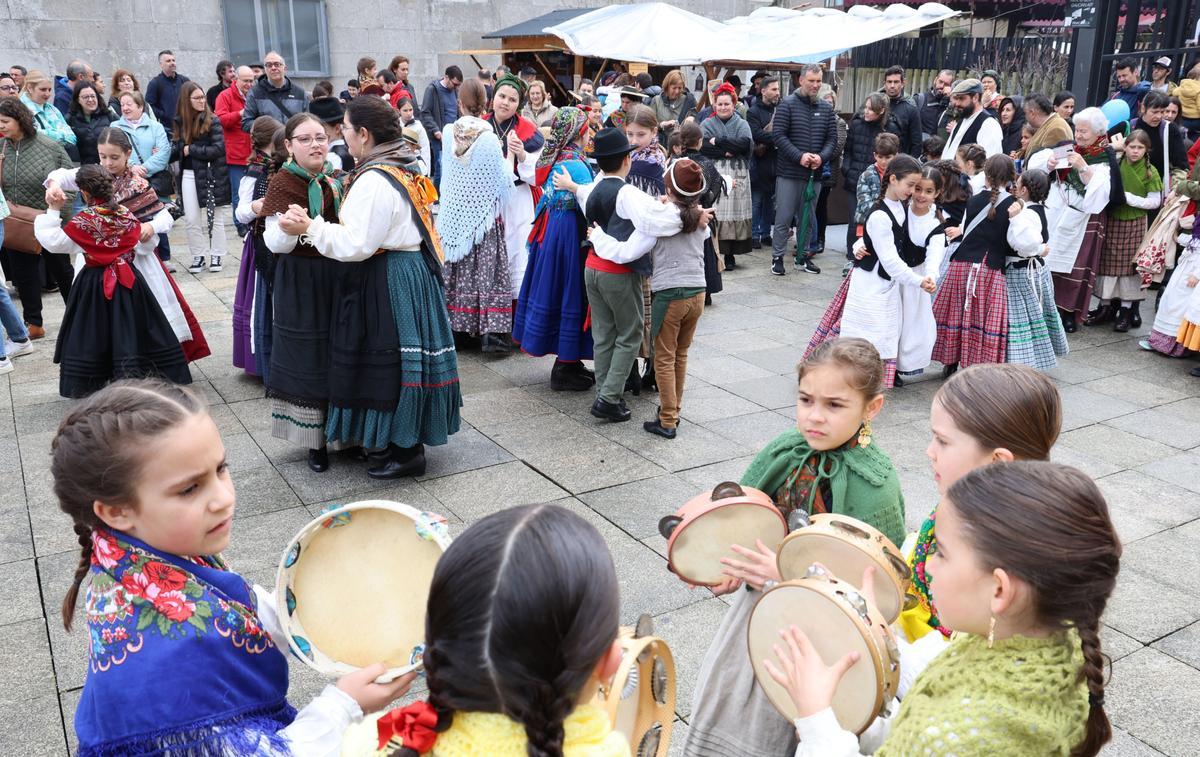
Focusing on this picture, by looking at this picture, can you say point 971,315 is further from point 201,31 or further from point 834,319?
point 201,31

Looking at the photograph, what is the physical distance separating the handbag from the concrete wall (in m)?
7.56

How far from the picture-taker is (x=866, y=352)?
8.21 feet

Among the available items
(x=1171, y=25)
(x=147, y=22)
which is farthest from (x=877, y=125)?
(x=147, y=22)

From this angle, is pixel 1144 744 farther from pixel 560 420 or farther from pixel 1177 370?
pixel 1177 370

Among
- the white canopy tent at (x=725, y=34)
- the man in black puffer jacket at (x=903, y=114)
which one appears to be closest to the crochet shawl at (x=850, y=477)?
the man in black puffer jacket at (x=903, y=114)

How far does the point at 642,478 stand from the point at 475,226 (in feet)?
8.43

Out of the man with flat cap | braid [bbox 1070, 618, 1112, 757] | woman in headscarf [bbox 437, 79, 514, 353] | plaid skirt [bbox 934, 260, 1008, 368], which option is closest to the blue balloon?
the man with flat cap

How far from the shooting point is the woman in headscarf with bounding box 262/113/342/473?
14.7ft

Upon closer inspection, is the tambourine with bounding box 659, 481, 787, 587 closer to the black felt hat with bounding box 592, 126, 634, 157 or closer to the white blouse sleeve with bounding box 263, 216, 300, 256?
the white blouse sleeve with bounding box 263, 216, 300, 256

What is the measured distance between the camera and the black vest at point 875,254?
5918mm

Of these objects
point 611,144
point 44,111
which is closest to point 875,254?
point 611,144

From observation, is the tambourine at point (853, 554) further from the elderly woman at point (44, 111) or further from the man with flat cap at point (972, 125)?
the elderly woman at point (44, 111)

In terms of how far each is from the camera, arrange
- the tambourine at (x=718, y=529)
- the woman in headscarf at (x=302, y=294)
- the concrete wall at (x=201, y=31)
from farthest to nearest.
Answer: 1. the concrete wall at (x=201, y=31)
2. the woman in headscarf at (x=302, y=294)
3. the tambourine at (x=718, y=529)

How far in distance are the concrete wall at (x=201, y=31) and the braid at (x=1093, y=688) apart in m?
14.9
